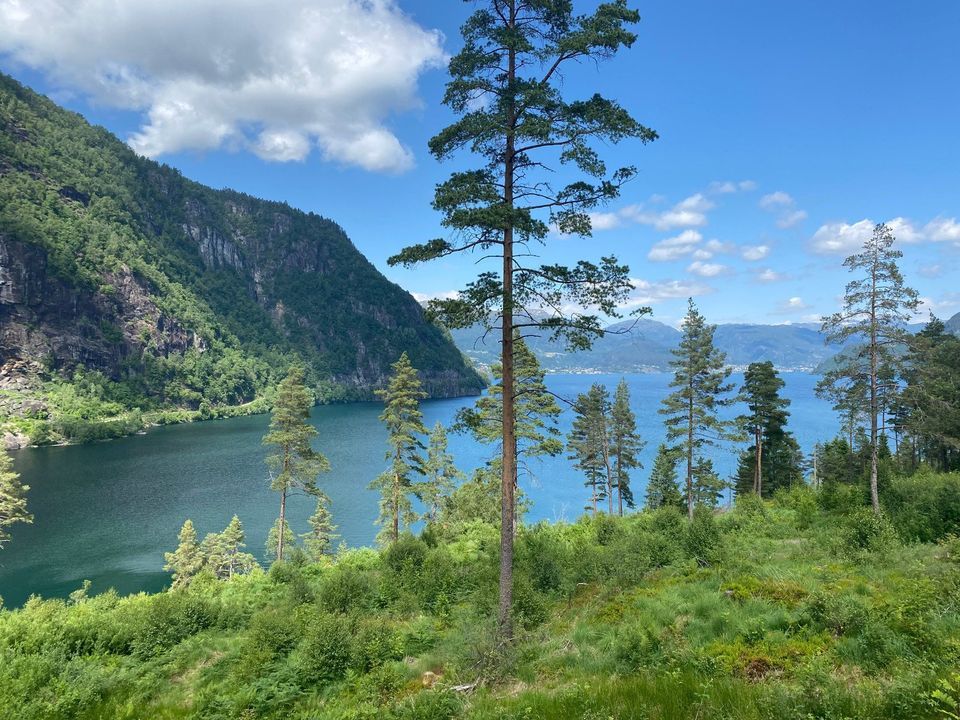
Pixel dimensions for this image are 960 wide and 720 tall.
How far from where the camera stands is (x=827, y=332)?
63.5 feet

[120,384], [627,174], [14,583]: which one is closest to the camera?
[627,174]

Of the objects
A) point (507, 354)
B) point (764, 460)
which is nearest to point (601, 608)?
point (507, 354)

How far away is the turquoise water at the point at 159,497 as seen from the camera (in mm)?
45125

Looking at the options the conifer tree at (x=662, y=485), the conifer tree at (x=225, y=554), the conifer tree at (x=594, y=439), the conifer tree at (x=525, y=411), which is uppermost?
the conifer tree at (x=525, y=411)

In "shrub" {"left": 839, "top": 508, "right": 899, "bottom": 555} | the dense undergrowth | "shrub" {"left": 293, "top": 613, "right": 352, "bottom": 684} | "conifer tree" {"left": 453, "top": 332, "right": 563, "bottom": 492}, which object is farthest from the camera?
"conifer tree" {"left": 453, "top": 332, "right": 563, "bottom": 492}

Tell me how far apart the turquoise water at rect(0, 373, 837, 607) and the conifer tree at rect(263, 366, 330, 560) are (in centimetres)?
1378

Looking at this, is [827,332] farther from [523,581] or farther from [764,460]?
[764,460]

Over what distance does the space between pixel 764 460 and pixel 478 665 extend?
3899cm

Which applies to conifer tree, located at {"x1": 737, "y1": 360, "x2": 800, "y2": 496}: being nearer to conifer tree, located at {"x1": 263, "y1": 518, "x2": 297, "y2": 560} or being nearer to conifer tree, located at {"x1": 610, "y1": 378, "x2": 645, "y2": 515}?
conifer tree, located at {"x1": 610, "y1": 378, "x2": 645, "y2": 515}

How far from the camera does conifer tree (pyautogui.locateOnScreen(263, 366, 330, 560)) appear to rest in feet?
86.6

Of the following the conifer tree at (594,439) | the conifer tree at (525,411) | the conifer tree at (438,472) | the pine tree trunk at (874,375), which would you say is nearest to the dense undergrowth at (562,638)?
the pine tree trunk at (874,375)

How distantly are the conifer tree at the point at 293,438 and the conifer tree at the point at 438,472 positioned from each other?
37.2 feet

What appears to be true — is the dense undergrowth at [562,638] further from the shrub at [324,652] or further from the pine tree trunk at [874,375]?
the pine tree trunk at [874,375]

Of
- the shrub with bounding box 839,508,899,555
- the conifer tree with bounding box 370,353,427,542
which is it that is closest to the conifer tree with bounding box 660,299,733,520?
the shrub with bounding box 839,508,899,555
